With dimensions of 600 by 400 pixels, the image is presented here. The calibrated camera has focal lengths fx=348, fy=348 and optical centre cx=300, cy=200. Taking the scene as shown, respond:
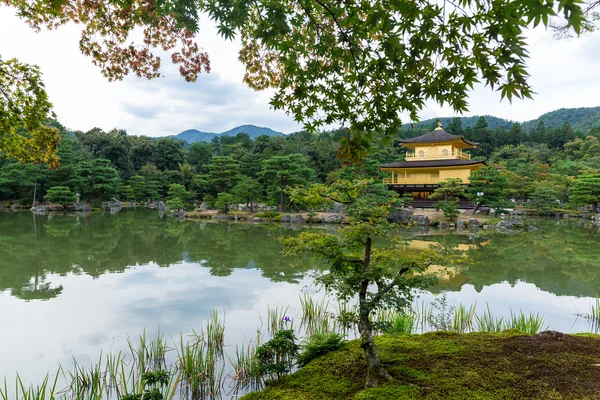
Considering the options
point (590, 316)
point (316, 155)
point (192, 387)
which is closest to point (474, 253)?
point (590, 316)

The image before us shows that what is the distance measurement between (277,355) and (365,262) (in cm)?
125

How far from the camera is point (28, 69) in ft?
8.84

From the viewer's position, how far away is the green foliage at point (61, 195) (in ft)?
68.8

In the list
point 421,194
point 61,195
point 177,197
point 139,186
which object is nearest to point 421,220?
point 421,194

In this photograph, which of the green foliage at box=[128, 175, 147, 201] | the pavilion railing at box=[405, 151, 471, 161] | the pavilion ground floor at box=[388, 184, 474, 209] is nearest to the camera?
the pavilion ground floor at box=[388, 184, 474, 209]

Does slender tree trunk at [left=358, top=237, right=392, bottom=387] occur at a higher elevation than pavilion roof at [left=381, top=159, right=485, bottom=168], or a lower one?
lower

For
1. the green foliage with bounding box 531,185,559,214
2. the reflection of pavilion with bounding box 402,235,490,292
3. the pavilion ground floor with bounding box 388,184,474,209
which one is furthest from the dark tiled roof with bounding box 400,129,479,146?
the reflection of pavilion with bounding box 402,235,490,292

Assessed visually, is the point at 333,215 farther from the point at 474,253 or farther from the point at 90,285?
the point at 90,285

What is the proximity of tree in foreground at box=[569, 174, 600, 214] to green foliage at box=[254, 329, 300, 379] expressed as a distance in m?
21.3

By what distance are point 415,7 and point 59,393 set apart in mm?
3573

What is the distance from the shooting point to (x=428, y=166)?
22.0m

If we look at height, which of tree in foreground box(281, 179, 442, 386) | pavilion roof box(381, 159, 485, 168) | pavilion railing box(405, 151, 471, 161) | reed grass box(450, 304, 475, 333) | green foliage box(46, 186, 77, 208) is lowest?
reed grass box(450, 304, 475, 333)

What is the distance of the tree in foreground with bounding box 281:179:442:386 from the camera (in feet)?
7.38

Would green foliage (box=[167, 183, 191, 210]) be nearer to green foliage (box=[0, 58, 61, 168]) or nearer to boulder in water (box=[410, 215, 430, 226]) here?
boulder in water (box=[410, 215, 430, 226])
